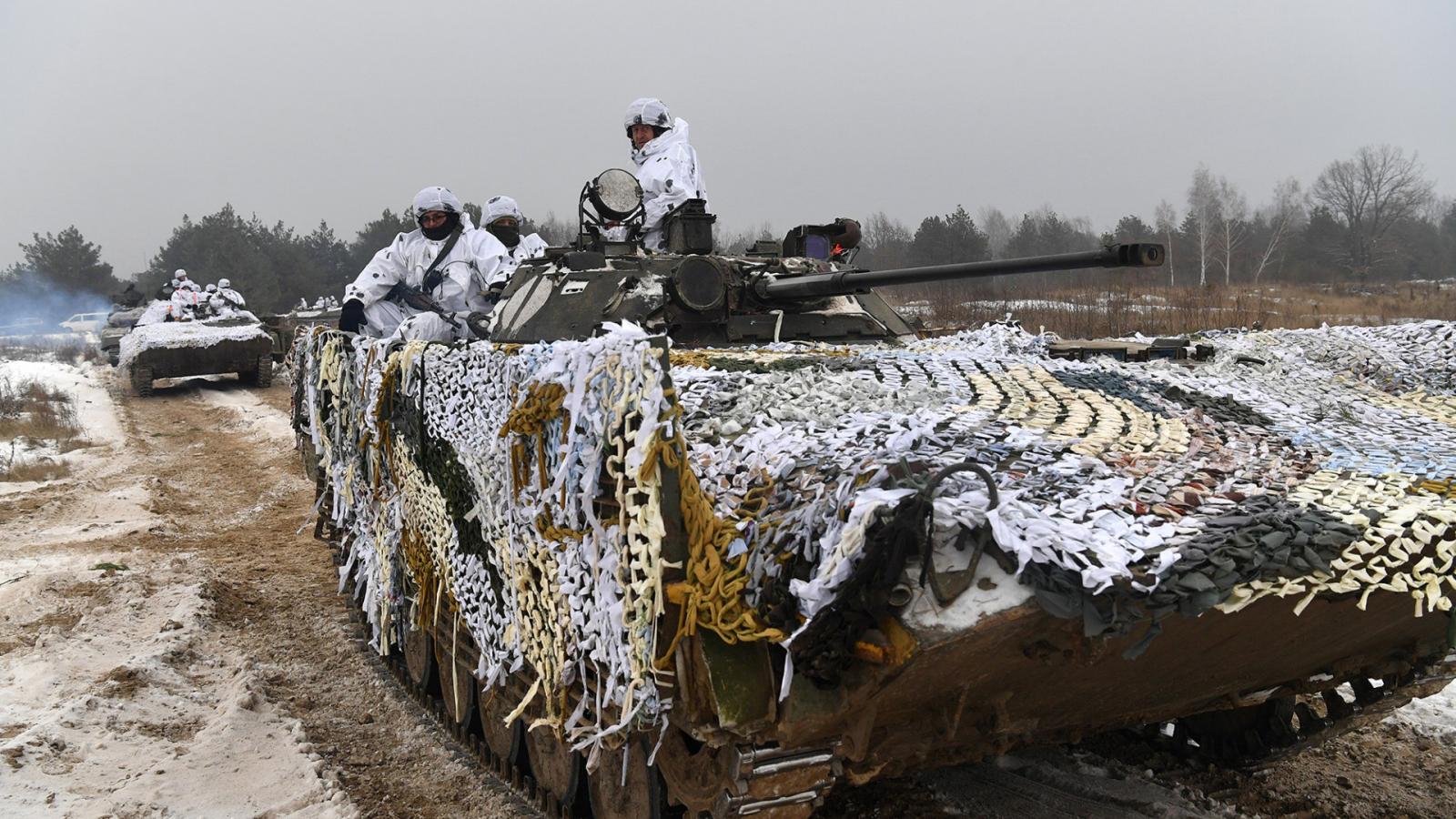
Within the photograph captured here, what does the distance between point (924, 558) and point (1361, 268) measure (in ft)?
96.5

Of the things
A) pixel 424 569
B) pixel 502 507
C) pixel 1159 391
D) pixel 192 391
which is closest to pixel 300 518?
pixel 424 569

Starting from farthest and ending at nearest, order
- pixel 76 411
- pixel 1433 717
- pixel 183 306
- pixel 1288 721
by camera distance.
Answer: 1. pixel 183 306
2. pixel 76 411
3. pixel 1433 717
4. pixel 1288 721

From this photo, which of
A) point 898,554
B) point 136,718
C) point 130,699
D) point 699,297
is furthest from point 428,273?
point 898,554

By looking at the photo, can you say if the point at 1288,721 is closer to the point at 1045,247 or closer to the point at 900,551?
the point at 900,551

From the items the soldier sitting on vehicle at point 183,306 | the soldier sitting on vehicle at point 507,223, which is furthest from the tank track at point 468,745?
the soldier sitting on vehicle at point 183,306

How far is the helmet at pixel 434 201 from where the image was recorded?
6.98 meters

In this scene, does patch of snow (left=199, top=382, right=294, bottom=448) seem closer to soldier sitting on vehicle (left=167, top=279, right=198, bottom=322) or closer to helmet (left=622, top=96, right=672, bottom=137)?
soldier sitting on vehicle (left=167, top=279, right=198, bottom=322)

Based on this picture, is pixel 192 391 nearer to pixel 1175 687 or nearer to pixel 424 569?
pixel 424 569

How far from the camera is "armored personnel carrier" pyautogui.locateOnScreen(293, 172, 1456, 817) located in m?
2.20

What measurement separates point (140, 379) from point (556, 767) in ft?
55.6

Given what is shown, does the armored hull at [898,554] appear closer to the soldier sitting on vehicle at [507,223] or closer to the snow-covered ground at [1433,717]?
the snow-covered ground at [1433,717]

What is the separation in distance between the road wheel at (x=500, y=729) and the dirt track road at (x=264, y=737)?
0.13m

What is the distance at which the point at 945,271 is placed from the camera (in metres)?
4.55

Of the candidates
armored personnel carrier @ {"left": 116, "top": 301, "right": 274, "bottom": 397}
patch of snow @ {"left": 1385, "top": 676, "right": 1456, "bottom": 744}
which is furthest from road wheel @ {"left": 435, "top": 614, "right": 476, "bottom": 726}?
armored personnel carrier @ {"left": 116, "top": 301, "right": 274, "bottom": 397}
